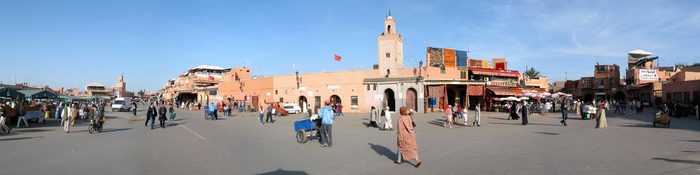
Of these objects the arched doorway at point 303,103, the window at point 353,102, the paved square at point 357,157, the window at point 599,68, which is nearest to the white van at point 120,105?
the arched doorway at point 303,103

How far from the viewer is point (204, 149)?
11.2m

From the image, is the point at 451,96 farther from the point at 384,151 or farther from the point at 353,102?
the point at 384,151

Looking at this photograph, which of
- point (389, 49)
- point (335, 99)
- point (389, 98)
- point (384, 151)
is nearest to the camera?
point (384, 151)

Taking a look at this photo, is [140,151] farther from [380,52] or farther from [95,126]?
[380,52]

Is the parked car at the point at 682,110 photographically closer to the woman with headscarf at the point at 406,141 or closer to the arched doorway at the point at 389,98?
the arched doorway at the point at 389,98

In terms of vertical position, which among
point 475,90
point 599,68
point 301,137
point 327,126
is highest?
point 599,68

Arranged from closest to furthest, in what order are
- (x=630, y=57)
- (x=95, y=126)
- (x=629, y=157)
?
(x=629, y=157) < (x=95, y=126) < (x=630, y=57)

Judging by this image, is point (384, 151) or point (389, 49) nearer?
point (384, 151)

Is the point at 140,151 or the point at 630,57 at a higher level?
the point at 630,57

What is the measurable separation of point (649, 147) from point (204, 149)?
11832mm

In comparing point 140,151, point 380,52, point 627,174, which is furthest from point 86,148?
point 380,52

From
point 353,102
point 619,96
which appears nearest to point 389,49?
point 353,102

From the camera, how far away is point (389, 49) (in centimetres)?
3856

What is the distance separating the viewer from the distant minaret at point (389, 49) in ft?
125
